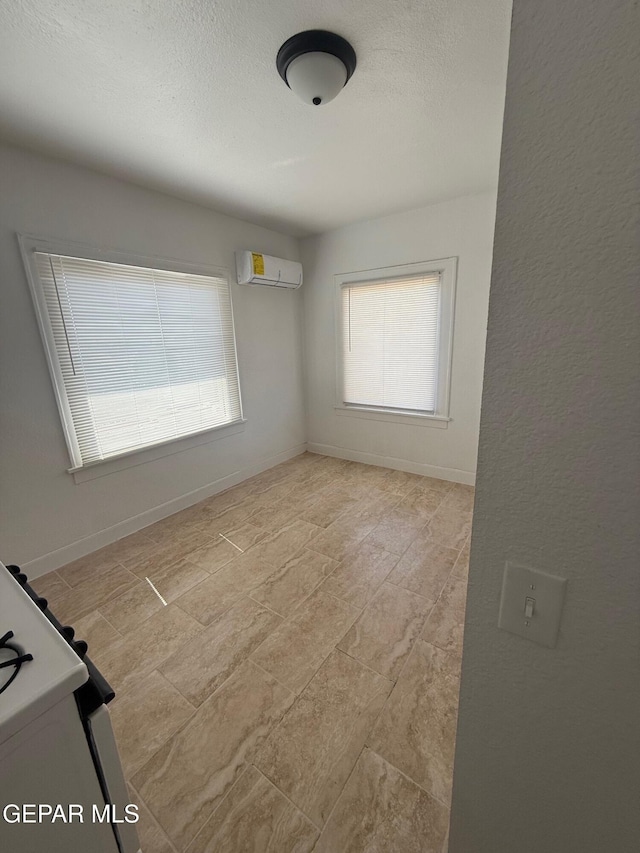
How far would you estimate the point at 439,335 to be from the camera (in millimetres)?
3180

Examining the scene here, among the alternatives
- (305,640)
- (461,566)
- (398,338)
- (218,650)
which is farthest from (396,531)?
(398,338)

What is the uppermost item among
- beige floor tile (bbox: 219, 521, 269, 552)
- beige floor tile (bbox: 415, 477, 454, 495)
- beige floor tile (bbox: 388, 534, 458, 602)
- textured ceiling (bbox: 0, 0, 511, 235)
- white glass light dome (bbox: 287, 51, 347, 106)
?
textured ceiling (bbox: 0, 0, 511, 235)

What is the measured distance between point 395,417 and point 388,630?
2.30 m

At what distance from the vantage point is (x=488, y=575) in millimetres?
→ 573

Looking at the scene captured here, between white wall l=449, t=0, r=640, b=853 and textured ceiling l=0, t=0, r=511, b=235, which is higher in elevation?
textured ceiling l=0, t=0, r=511, b=235

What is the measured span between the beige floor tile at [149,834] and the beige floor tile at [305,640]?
0.57m

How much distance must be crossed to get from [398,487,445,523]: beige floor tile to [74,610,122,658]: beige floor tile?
219cm

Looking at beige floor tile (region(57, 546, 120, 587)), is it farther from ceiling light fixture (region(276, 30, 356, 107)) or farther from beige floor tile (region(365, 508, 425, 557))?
ceiling light fixture (region(276, 30, 356, 107))

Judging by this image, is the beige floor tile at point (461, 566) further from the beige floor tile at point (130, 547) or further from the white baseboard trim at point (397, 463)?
the beige floor tile at point (130, 547)

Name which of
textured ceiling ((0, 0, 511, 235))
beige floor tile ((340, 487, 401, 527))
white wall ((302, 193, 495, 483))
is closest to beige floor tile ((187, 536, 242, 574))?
beige floor tile ((340, 487, 401, 527))

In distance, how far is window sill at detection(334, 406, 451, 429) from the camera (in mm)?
3379

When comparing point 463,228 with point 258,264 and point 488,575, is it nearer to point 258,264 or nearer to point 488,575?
point 258,264

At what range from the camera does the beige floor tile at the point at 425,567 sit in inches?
79.2

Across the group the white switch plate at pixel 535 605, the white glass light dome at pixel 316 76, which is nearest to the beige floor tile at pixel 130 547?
the white switch plate at pixel 535 605
